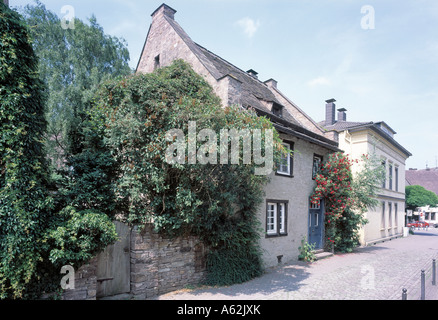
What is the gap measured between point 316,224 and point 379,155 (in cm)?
956

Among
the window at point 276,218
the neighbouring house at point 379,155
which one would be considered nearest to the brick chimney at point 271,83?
the neighbouring house at point 379,155

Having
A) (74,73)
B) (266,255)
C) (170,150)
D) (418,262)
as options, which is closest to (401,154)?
(418,262)

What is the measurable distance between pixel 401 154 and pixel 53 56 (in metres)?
28.9

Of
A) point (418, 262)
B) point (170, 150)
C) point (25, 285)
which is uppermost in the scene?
point (170, 150)

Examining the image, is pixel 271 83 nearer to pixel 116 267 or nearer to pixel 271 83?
pixel 271 83

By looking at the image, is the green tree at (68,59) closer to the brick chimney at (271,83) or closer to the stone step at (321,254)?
the brick chimney at (271,83)

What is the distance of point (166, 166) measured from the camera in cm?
668

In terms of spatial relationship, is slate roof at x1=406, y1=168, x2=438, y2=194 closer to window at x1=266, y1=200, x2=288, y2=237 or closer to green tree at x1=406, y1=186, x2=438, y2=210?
green tree at x1=406, y1=186, x2=438, y2=210

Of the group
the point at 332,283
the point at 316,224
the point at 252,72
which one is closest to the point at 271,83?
the point at 252,72

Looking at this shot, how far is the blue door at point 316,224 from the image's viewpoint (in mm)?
13117

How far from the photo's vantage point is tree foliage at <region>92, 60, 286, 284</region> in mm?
6645

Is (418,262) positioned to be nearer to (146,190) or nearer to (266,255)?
(266,255)

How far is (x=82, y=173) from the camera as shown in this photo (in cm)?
647

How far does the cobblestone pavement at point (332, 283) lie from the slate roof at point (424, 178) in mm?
41429
